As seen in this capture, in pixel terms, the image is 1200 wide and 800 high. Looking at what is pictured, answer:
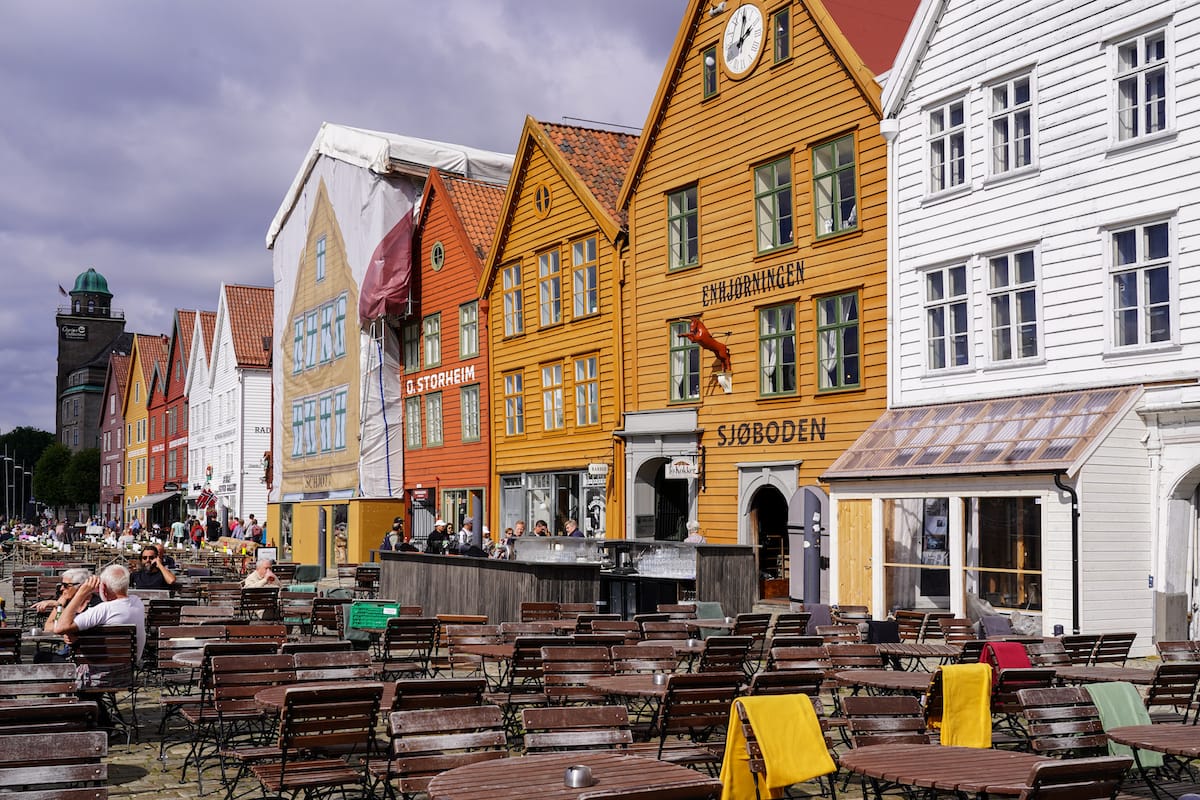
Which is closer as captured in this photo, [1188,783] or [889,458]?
[1188,783]

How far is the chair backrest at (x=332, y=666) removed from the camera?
9820 millimetres

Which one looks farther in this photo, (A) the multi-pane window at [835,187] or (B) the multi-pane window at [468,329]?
(B) the multi-pane window at [468,329]

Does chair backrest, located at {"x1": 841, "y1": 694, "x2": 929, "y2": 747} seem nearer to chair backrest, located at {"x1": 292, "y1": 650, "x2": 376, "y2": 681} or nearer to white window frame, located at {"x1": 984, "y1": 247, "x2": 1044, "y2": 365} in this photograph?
chair backrest, located at {"x1": 292, "y1": 650, "x2": 376, "y2": 681}

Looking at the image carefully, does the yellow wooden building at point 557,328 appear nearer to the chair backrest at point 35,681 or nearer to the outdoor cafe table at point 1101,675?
the outdoor cafe table at point 1101,675

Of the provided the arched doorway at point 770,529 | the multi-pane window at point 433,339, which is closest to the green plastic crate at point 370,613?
the arched doorway at point 770,529

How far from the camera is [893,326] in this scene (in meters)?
23.2

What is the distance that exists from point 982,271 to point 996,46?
355cm

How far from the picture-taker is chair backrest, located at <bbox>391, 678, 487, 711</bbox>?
8328mm

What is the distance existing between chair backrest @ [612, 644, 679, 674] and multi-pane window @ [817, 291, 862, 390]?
1343cm

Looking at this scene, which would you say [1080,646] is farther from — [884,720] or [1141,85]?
[1141,85]

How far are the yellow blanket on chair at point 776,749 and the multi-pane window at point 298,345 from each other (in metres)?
44.2

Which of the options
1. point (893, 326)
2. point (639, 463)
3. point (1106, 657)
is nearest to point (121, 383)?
point (639, 463)

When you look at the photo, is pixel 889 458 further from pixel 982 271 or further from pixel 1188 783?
pixel 1188 783

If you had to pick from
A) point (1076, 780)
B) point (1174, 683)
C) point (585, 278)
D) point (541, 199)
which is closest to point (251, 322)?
point (541, 199)
